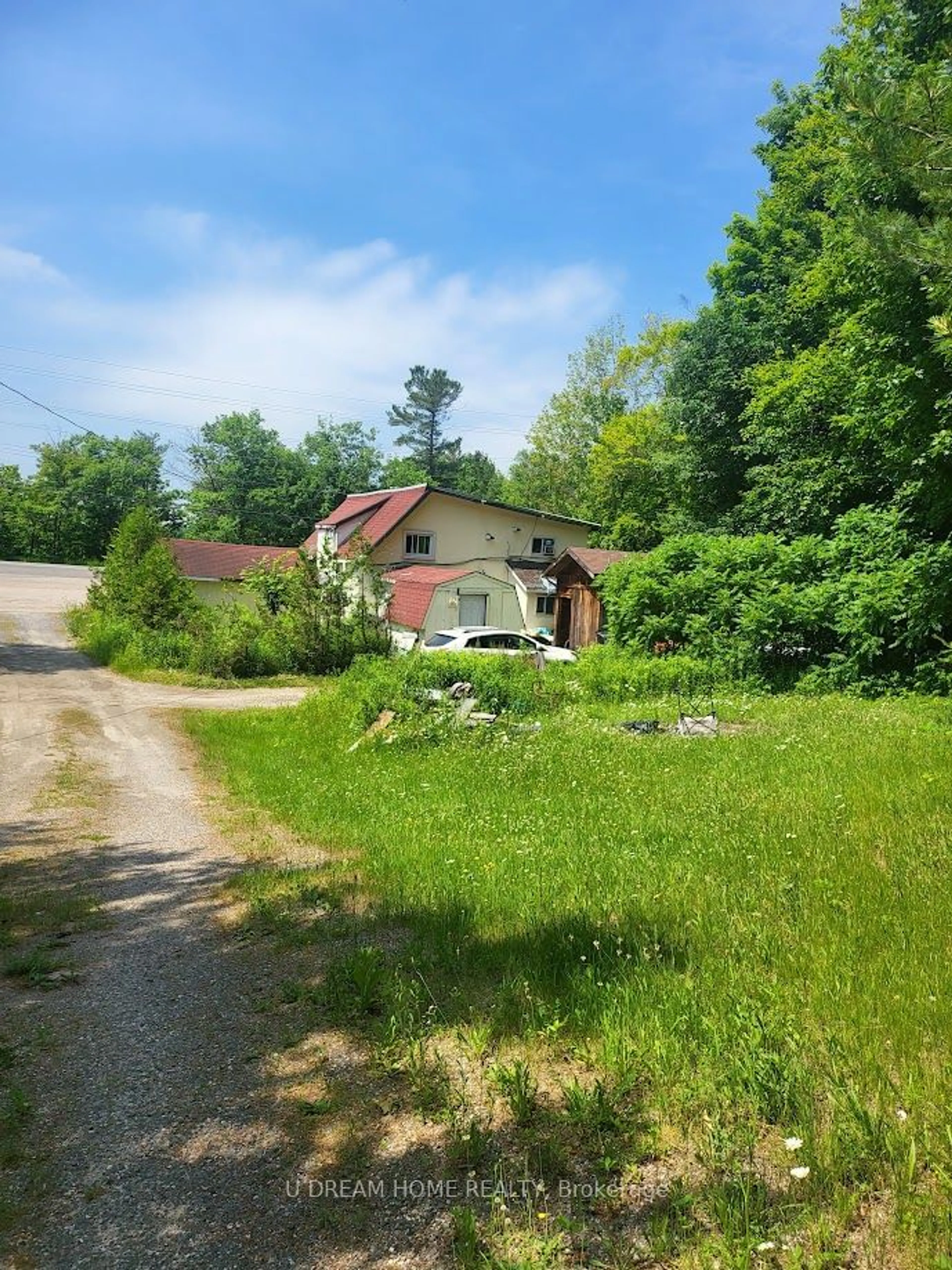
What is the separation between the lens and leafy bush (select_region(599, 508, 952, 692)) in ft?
48.6

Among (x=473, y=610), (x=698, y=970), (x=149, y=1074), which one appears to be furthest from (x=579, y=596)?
(x=149, y=1074)

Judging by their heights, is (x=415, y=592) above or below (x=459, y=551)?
below

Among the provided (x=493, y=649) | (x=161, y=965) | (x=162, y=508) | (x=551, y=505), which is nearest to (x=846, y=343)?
(x=493, y=649)

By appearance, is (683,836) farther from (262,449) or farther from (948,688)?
(262,449)

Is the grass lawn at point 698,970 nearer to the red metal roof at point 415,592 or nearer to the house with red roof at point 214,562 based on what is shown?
the red metal roof at point 415,592

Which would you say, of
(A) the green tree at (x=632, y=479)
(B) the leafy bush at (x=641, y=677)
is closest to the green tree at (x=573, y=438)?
(A) the green tree at (x=632, y=479)

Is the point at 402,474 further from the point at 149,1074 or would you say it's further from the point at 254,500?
the point at 149,1074

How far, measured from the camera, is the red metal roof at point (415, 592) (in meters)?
30.2

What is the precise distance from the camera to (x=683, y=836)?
18.5 feet

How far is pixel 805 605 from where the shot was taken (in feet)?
53.9

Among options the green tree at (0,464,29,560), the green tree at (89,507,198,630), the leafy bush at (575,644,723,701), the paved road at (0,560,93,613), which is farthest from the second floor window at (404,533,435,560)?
the green tree at (0,464,29,560)

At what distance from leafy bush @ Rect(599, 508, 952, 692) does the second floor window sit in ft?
60.6

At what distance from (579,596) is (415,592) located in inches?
270

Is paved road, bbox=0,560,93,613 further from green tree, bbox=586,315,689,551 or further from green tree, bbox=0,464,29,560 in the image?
green tree, bbox=586,315,689,551
